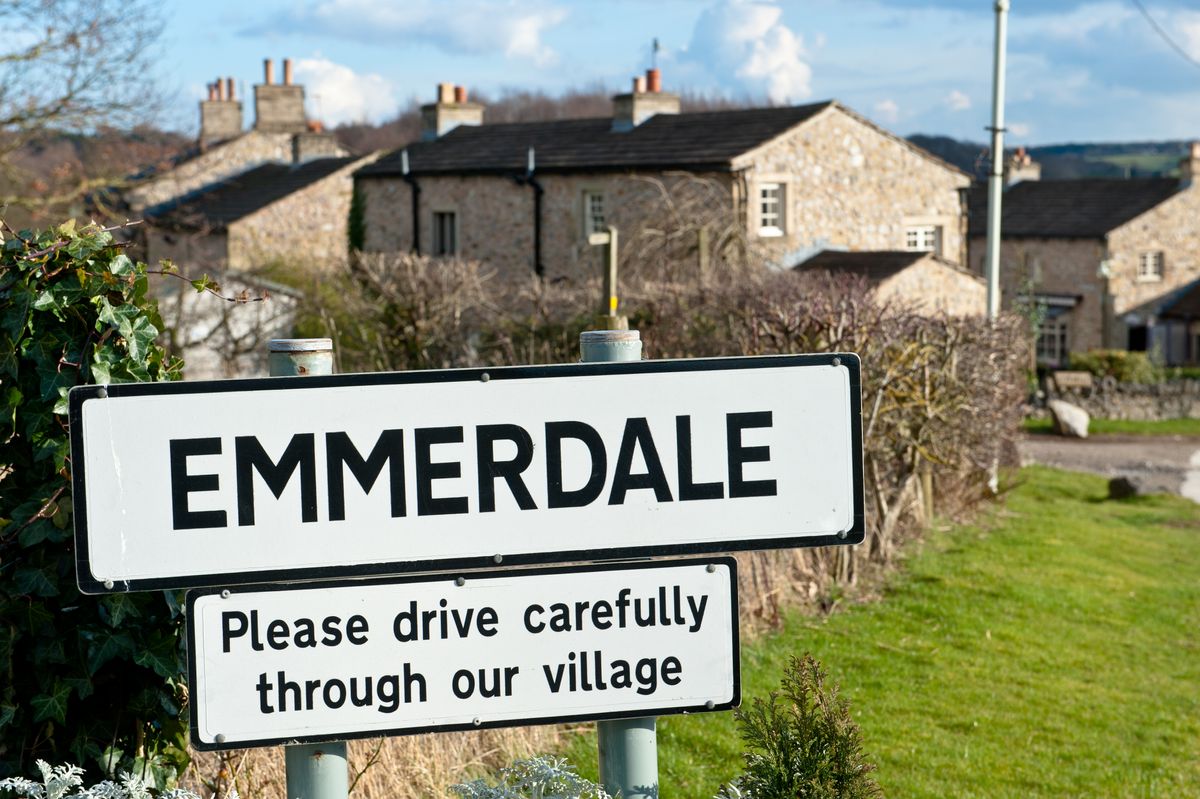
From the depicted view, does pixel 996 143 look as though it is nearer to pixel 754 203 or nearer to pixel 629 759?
pixel 754 203

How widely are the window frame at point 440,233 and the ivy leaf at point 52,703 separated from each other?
91.2ft

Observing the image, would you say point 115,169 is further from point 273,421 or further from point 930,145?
point 930,145

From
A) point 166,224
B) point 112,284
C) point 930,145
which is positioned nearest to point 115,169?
point 166,224

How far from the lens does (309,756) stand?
2.28 metres

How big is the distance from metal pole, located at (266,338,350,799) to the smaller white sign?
0.07 m

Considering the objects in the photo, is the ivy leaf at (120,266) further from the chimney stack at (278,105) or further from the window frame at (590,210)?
the chimney stack at (278,105)

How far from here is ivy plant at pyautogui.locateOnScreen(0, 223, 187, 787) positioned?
3.03 m

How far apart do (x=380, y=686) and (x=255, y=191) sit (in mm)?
35191

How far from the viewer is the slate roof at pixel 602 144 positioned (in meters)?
26.2

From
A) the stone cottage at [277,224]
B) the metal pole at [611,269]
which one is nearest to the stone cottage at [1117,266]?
the stone cottage at [277,224]

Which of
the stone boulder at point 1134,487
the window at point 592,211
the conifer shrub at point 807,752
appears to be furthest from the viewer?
the window at point 592,211

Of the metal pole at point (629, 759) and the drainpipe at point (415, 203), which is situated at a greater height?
the drainpipe at point (415, 203)

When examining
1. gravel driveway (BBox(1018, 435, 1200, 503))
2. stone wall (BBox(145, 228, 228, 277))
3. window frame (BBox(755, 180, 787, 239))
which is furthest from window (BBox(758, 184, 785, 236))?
stone wall (BBox(145, 228, 228, 277))

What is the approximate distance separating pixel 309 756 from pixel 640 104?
28.8 m
